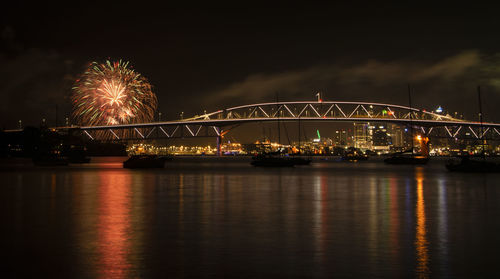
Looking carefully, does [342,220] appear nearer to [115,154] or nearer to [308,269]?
[308,269]

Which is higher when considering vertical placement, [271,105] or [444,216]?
[271,105]

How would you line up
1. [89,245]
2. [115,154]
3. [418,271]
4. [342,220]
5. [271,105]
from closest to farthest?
[418,271]
[89,245]
[342,220]
[271,105]
[115,154]

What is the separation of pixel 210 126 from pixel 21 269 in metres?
136

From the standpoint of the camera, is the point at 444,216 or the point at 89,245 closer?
the point at 89,245

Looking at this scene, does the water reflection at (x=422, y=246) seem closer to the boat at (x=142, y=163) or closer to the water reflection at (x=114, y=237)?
the water reflection at (x=114, y=237)

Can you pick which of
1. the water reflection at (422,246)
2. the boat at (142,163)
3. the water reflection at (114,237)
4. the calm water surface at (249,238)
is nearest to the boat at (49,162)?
the boat at (142,163)

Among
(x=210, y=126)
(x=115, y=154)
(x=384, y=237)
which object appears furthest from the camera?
(x=115, y=154)

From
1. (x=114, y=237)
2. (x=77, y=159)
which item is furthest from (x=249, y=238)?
(x=77, y=159)

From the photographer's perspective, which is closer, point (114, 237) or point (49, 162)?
point (114, 237)

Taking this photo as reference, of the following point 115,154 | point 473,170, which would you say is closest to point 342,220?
point 473,170

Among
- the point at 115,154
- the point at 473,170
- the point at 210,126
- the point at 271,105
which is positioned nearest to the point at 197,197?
the point at 473,170

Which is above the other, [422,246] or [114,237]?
[114,237]

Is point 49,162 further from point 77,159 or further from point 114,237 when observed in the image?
point 114,237

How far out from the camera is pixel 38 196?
23812 mm
